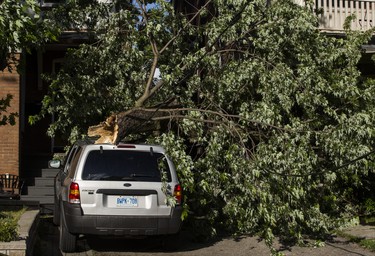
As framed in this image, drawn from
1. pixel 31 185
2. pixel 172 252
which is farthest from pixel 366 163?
pixel 31 185

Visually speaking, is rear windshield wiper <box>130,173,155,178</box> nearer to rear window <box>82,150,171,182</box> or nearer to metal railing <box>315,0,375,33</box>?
rear window <box>82,150,171,182</box>

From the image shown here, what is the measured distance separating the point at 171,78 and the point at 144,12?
182cm

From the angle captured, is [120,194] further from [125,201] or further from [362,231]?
[362,231]

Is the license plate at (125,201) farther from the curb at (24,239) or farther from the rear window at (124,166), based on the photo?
the curb at (24,239)

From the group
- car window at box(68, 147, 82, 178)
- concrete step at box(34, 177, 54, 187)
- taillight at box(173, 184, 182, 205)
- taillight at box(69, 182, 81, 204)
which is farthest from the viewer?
concrete step at box(34, 177, 54, 187)

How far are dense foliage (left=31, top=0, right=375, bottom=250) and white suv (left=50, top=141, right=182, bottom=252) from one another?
0.45 m

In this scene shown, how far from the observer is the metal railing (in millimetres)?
15992

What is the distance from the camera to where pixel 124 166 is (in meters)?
10.0

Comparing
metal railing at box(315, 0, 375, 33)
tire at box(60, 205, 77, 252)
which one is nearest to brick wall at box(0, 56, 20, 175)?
tire at box(60, 205, 77, 252)

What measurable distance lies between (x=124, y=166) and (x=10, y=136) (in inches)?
246

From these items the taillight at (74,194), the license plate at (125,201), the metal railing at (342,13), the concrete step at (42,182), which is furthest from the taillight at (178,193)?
the metal railing at (342,13)

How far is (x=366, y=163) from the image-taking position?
10672 mm

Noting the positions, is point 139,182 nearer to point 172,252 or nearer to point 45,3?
point 172,252

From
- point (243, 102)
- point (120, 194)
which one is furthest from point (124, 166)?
point (243, 102)
